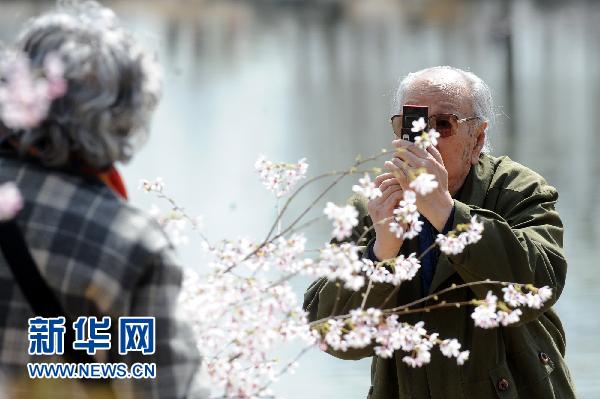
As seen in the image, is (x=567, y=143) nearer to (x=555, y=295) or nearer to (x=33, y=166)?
(x=555, y=295)

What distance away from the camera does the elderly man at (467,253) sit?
2615 millimetres

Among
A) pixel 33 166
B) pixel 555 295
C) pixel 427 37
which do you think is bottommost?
pixel 427 37

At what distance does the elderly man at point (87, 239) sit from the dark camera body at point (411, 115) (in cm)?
99

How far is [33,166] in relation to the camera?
1.81 m

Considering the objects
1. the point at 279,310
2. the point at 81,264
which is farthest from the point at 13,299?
the point at 279,310

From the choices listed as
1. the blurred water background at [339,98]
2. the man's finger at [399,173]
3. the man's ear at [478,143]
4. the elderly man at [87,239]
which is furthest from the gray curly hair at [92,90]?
the man's ear at [478,143]

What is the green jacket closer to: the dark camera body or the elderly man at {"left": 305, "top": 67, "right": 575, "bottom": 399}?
the elderly man at {"left": 305, "top": 67, "right": 575, "bottom": 399}

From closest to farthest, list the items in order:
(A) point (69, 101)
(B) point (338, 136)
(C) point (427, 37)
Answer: (A) point (69, 101)
(B) point (338, 136)
(C) point (427, 37)

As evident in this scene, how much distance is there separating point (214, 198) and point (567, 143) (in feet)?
13.5

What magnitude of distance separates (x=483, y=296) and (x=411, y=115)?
0.42 m

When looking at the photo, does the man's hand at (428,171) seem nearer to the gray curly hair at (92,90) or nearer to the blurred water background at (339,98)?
the blurred water background at (339,98)

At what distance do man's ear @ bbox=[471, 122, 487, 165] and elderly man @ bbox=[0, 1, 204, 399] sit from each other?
120 cm

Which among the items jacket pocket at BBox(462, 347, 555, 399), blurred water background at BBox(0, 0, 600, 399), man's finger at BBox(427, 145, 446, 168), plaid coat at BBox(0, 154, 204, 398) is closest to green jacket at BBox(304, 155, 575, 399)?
jacket pocket at BBox(462, 347, 555, 399)

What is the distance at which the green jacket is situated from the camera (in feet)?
8.63
